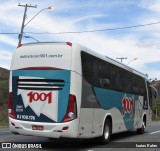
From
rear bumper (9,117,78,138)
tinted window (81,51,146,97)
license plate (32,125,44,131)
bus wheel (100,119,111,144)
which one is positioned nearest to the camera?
rear bumper (9,117,78,138)

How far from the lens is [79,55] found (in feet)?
42.7

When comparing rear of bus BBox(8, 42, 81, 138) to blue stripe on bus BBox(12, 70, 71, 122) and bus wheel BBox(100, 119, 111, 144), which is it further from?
bus wheel BBox(100, 119, 111, 144)

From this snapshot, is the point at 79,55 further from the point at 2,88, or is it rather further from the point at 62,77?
the point at 2,88

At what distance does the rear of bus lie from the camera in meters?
12.5

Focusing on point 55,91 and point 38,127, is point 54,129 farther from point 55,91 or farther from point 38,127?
point 55,91

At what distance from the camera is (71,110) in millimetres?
12445

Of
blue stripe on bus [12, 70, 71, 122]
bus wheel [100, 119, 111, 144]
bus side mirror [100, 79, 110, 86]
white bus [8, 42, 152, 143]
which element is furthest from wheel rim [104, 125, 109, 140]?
blue stripe on bus [12, 70, 71, 122]

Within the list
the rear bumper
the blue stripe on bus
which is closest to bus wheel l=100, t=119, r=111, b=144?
the rear bumper

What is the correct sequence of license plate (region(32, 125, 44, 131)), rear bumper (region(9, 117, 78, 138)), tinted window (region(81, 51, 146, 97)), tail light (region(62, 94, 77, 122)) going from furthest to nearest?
tinted window (region(81, 51, 146, 97))
license plate (region(32, 125, 44, 131))
tail light (region(62, 94, 77, 122))
rear bumper (region(9, 117, 78, 138))

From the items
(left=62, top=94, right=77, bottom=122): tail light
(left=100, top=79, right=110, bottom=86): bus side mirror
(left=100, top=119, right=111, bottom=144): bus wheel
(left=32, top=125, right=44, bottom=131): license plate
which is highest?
(left=100, top=79, right=110, bottom=86): bus side mirror

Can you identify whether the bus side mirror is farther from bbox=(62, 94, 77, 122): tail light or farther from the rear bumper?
the rear bumper

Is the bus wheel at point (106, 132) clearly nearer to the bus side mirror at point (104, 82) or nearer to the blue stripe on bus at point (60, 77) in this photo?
the bus side mirror at point (104, 82)

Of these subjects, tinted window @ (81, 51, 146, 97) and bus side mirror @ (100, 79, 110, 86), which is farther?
bus side mirror @ (100, 79, 110, 86)

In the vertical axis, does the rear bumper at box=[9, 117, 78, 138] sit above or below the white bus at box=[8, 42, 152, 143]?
below
